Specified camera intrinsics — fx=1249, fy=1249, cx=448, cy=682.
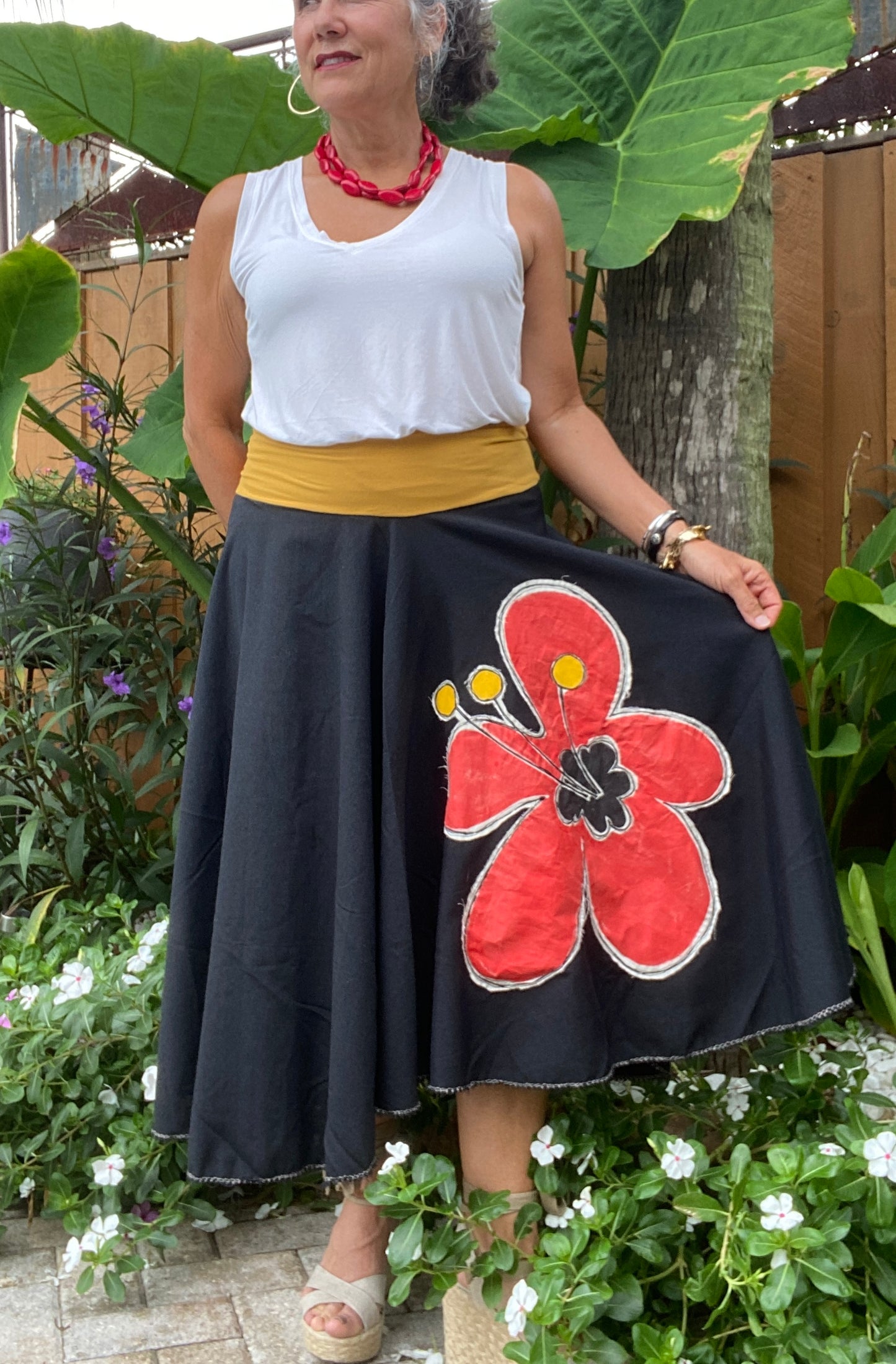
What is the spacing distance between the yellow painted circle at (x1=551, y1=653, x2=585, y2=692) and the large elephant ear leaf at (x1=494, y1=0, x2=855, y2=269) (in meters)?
0.60

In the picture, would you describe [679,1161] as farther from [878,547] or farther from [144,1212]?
[878,547]

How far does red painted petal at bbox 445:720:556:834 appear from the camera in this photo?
1351 mm

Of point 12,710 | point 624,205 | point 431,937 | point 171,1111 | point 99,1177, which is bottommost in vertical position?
point 99,1177

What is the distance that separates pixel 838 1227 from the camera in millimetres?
1202

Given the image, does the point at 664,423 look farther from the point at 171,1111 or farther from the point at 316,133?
the point at 171,1111

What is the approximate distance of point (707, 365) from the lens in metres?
1.98

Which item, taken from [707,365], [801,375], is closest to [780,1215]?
[707,365]

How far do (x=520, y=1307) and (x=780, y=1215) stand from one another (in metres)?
0.27

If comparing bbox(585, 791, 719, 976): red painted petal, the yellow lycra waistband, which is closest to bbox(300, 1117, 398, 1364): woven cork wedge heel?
bbox(585, 791, 719, 976): red painted petal

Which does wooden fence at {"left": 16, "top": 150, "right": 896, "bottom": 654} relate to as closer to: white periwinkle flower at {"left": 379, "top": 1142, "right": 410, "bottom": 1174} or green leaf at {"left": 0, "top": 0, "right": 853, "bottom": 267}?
green leaf at {"left": 0, "top": 0, "right": 853, "bottom": 267}

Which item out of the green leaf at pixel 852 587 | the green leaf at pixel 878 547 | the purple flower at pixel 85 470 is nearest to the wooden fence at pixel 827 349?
the green leaf at pixel 878 547

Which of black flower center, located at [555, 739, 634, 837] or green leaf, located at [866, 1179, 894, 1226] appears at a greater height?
black flower center, located at [555, 739, 634, 837]

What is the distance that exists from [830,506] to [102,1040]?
1.66 m

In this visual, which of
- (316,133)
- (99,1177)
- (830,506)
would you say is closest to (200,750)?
(99,1177)
